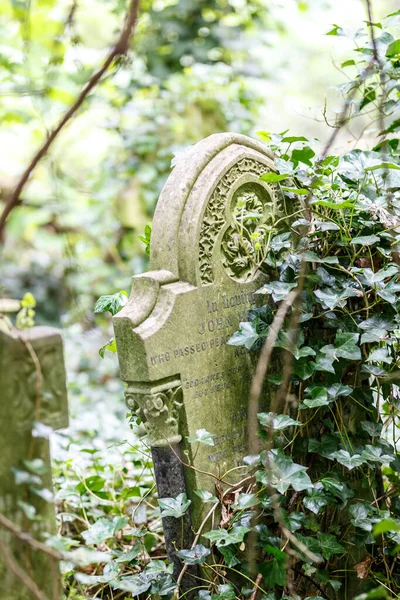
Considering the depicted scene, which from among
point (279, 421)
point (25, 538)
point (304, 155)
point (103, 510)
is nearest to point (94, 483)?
point (103, 510)

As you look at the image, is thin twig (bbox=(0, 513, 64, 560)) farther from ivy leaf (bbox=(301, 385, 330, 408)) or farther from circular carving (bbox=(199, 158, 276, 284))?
circular carving (bbox=(199, 158, 276, 284))

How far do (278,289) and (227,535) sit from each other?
0.94m

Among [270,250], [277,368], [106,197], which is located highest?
[106,197]

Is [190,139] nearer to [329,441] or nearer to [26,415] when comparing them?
[329,441]

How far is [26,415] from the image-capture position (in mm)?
1836

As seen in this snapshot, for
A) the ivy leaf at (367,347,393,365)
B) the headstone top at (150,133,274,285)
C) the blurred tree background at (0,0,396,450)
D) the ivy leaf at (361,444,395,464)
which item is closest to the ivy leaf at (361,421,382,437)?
the ivy leaf at (361,444,395,464)

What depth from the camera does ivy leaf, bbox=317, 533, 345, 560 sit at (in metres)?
2.60

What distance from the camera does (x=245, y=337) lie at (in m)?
2.69

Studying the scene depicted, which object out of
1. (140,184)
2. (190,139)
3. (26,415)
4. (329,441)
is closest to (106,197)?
(140,184)


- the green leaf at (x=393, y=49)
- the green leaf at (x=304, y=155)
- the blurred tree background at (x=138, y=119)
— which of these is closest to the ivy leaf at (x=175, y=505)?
the green leaf at (x=304, y=155)

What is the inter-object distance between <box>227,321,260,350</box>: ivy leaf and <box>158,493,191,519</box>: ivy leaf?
1.98ft

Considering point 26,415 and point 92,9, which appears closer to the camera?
point 26,415

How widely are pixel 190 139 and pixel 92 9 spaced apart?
2.27 meters

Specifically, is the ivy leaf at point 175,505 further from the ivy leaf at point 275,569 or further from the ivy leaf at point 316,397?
the ivy leaf at point 316,397
